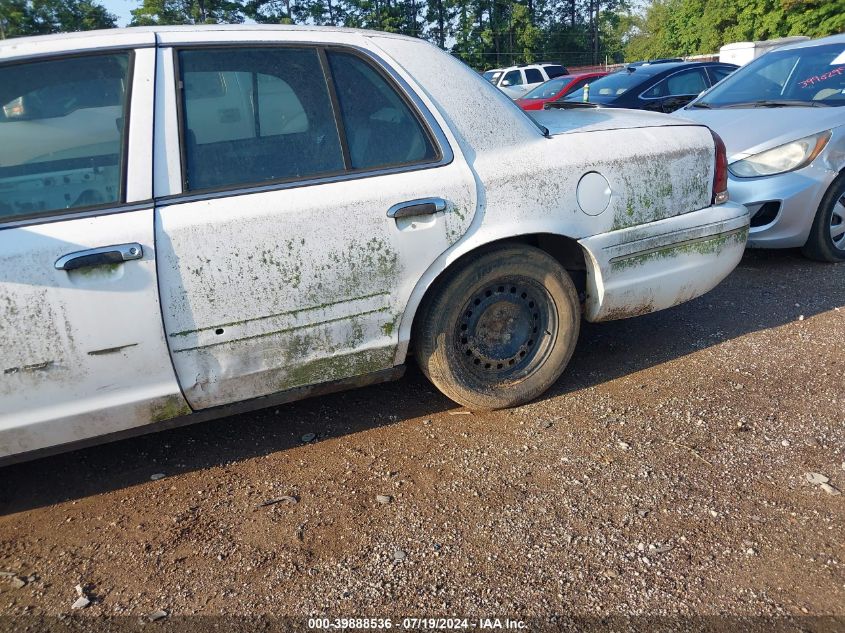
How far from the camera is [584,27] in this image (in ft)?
176

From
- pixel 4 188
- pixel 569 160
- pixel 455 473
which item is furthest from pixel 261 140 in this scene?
pixel 455 473

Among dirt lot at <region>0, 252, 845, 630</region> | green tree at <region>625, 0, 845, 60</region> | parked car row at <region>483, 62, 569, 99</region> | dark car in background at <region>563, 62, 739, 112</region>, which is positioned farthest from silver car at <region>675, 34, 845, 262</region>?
green tree at <region>625, 0, 845, 60</region>

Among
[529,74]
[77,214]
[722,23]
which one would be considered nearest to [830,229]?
[77,214]

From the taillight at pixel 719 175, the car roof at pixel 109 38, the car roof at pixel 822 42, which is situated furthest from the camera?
the car roof at pixel 822 42

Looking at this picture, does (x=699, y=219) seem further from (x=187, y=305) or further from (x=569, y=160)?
(x=187, y=305)

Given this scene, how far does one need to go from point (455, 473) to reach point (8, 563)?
168 cm

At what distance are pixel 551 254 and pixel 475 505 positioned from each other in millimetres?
1373

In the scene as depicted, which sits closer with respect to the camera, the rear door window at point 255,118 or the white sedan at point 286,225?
the white sedan at point 286,225

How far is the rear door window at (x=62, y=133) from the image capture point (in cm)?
248

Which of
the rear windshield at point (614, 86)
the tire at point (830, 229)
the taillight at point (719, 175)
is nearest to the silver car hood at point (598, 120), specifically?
the taillight at point (719, 175)

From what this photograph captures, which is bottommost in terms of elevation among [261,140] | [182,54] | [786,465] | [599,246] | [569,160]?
[786,465]

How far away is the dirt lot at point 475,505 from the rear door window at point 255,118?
125 cm

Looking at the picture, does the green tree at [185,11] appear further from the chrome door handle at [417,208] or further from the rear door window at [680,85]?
the chrome door handle at [417,208]

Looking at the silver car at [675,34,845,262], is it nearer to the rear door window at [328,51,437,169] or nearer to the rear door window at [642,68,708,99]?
the rear door window at [328,51,437,169]
